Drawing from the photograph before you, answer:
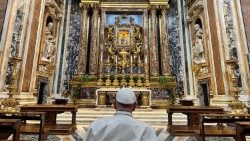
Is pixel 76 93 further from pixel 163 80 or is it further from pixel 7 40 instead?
pixel 163 80

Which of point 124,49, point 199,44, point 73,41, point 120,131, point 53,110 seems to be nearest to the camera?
point 120,131

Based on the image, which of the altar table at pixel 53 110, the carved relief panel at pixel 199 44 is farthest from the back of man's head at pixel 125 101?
the carved relief panel at pixel 199 44

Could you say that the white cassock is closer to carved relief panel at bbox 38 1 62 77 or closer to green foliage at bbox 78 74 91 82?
carved relief panel at bbox 38 1 62 77

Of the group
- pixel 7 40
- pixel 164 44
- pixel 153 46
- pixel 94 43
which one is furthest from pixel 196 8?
pixel 7 40

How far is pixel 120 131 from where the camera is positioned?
1578mm

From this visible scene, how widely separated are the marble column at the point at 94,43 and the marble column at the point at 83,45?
31 centimetres

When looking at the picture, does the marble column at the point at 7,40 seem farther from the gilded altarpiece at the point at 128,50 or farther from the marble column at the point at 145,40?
the marble column at the point at 145,40

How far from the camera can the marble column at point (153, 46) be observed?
11.4 metres

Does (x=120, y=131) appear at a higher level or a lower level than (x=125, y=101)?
lower

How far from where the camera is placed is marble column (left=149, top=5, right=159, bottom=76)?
1144 centimetres

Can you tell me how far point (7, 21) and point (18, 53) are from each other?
4.18ft

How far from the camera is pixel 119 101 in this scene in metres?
1.72

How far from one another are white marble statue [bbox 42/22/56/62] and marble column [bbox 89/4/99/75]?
195 cm

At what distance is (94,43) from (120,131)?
34.4 ft
